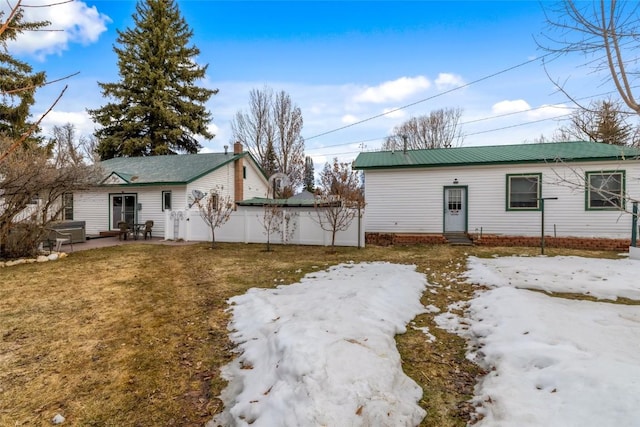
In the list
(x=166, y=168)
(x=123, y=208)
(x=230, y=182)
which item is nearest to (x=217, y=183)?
(x=230, y=182)

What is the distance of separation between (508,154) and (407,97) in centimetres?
693

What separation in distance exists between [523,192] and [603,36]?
37.2 feet

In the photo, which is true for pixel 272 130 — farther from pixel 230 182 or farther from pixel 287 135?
pixel 230 182

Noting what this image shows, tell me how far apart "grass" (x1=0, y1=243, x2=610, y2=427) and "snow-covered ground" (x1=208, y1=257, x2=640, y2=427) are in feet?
0.77

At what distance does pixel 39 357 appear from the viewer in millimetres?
3670

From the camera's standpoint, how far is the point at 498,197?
12.9 meters

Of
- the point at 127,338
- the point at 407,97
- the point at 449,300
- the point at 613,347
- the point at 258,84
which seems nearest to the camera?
the point at 613,347

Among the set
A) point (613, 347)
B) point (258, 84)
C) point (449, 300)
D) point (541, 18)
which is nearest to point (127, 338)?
point (449, 300)

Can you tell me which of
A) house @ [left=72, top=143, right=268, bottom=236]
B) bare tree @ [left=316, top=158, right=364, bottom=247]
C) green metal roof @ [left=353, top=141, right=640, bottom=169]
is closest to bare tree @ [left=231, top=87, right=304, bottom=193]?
house @ [left=72, top=143, right=268, bottom=236]

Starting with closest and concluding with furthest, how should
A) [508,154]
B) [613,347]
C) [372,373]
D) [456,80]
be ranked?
[372,373]
[613,347]
[508,154]
[456,80]

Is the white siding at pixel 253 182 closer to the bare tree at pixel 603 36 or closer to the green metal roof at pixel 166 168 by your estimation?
the green metal roof at pixel 166 168

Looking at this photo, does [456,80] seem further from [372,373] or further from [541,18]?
[372,373]

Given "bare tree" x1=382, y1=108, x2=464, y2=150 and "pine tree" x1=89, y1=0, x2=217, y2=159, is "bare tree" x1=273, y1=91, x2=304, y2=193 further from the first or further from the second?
"bare tree" x1=382, y1=108, x2=464, y2=150

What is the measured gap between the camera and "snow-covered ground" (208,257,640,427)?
2.43 m
